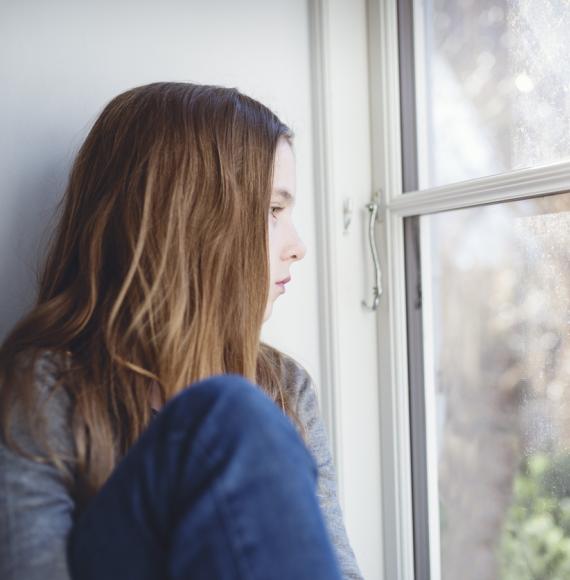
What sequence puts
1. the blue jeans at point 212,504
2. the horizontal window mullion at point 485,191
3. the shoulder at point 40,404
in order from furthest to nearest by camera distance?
the horizontal window mullion at point 485,191 < the shoulder at point 40,404 < the blue jeans at point 212,504

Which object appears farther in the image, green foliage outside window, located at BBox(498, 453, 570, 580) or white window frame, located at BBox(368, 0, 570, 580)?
white window frame, located at BBox(368, 0, 570, 580)

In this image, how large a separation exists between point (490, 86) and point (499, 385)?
47 centimetres

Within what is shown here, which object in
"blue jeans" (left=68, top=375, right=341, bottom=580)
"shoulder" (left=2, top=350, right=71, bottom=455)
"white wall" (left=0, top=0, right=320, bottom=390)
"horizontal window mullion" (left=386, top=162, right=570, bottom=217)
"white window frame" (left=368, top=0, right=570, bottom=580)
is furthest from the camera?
"white window frame" (left=368, top=0, right=570, bottom=580)

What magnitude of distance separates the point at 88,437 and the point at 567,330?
654mm

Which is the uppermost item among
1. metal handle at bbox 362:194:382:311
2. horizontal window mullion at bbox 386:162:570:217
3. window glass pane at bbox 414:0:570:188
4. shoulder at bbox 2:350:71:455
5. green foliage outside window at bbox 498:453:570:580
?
window glass pane at bbox 414:0:570:188

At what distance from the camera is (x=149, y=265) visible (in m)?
0.81

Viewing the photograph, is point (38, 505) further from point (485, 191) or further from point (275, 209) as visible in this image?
point (485, 191)

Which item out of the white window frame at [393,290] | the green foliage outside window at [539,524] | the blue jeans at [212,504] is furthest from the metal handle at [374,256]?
the blue jeans at [212,504]

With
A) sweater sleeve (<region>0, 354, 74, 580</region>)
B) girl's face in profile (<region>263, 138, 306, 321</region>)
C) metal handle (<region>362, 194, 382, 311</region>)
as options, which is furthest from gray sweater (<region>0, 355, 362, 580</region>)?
metal handle (<region>362, 194, 382, 311</region>)

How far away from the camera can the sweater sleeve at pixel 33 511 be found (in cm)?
60

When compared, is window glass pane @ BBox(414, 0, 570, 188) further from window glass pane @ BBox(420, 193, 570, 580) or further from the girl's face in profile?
the girl's face in profile

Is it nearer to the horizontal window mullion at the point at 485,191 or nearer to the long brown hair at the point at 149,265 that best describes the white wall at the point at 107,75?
the long brown hair at the point at 149,265

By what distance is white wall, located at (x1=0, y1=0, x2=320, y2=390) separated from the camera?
944 millimetres

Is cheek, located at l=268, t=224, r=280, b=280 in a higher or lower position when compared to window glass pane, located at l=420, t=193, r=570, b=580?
higher
